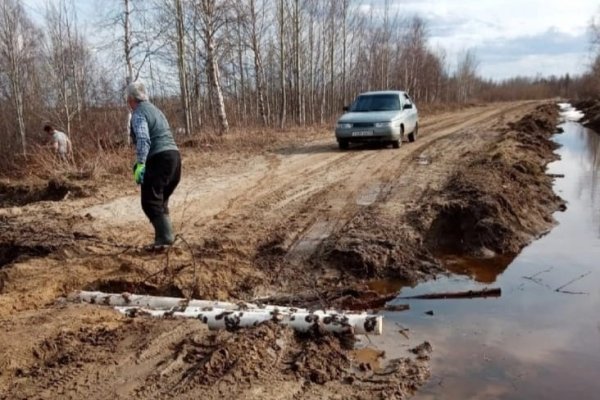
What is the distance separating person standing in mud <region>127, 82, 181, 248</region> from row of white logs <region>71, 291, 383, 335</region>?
4.57 feet

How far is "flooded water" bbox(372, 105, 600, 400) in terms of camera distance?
13.8ft

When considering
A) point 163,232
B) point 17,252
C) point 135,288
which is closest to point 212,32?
point 17,252

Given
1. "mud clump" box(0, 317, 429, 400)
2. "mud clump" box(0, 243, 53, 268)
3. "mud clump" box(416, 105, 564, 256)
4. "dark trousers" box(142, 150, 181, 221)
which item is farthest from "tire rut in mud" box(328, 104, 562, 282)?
"mud clump" box(0, 243, 53, 268)

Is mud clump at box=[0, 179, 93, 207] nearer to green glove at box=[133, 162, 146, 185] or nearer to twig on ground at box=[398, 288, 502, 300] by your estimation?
green glove at box=[133, 162, 146, 185]

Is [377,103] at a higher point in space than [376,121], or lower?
higher

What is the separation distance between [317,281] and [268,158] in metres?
7.98

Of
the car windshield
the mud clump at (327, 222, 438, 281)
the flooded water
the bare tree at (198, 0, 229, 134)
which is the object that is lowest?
the flooded water

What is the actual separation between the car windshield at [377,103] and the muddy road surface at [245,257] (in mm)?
2525

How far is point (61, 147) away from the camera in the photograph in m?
13.8

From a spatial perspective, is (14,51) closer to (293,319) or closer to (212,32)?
(212,32)

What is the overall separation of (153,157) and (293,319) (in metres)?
2.61

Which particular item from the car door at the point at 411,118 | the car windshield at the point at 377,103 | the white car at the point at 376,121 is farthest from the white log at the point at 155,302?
the car door at the point at 411,118

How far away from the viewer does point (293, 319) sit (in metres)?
4.44

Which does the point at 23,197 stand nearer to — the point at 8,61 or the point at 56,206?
the point at 56,206
